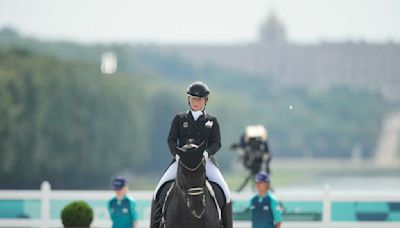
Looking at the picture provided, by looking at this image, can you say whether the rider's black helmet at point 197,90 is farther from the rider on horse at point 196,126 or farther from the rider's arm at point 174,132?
the rider's arm at point 174,132

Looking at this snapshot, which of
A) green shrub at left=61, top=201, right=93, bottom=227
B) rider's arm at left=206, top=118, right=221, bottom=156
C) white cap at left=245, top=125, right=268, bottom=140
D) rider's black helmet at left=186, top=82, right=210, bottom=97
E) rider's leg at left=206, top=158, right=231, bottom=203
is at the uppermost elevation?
white cap at left=245, top=125, right=268, bottom=140

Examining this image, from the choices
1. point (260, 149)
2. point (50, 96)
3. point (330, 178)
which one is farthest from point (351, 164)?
point (260, 149)

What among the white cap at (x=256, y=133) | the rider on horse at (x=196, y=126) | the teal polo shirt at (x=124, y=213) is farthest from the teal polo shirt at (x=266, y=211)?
the white cap at (x=256, y=133)

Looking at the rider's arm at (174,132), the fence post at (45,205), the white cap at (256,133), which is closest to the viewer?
the rider's arm at (174,132)

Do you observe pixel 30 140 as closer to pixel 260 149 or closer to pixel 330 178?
pixel 260 149

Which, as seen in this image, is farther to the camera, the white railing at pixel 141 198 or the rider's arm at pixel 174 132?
the white railing at pixel 141 198

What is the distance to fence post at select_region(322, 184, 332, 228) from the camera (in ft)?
74.3

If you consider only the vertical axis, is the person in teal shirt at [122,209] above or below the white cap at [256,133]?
below

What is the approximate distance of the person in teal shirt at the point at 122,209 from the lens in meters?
18.8

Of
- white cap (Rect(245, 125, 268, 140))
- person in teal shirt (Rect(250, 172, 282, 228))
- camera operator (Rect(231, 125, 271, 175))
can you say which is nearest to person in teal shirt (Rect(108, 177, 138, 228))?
person in teal shirt (Rect(250, 172, 282, 228))

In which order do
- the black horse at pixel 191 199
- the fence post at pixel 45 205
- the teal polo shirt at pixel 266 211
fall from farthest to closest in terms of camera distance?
the fence post at pixel 45 205 < the teal polo shirt at pixel 266 211 < the black horse at pixel 191 199

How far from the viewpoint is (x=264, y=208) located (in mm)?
18250

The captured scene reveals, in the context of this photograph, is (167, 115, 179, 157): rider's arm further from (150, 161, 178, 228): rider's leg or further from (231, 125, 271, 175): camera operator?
(231, 125, 271, 175): camera operator

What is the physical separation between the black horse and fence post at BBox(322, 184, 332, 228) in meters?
8.53
